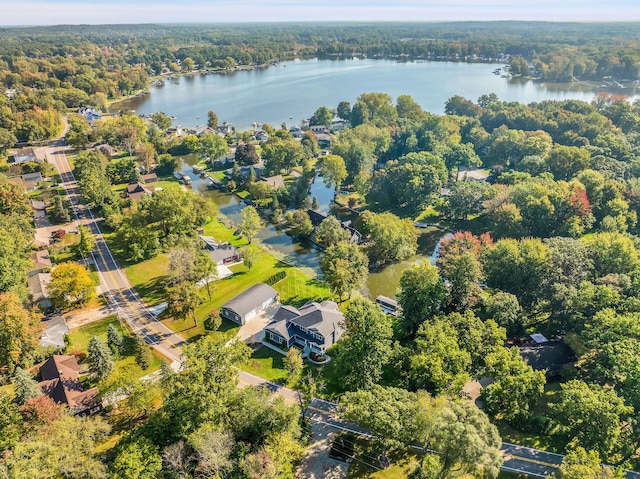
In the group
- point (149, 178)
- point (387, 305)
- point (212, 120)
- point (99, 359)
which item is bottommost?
point (387, 305)

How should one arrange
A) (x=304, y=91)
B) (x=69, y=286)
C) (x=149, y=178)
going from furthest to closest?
(x=304, y=91) < (x=149, y=178) < (x=69, y=286)

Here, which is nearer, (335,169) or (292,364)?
(292,364)

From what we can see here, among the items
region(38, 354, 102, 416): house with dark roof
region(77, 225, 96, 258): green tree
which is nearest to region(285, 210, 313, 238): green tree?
region(77, 225, 96, 258): green tree

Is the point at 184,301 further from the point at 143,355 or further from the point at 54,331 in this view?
the point at 54,331

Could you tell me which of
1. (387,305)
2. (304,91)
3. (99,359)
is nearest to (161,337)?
(99,359)

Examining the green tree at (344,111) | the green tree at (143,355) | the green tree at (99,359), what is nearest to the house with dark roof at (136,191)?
the green tree at (143,355)

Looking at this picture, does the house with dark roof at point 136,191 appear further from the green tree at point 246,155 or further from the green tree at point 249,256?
the green tree at point 249,256

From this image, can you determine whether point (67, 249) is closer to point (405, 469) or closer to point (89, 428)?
point (89, 428)
